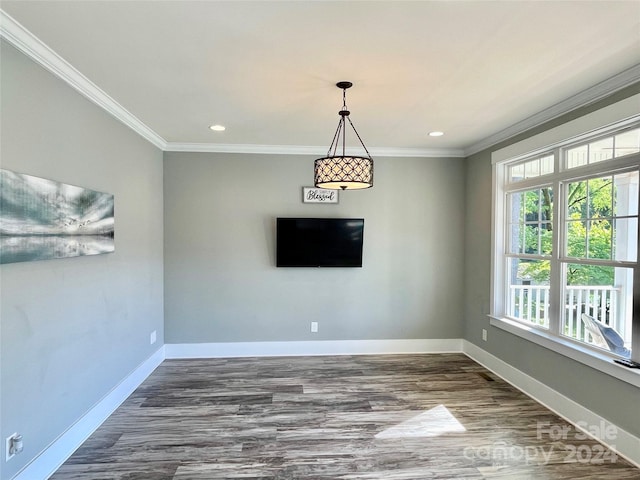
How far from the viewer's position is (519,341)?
3.35 m

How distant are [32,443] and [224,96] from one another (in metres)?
2.64

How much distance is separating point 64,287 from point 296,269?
2.46 m

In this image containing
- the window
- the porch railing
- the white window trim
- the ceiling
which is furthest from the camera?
the porch railing

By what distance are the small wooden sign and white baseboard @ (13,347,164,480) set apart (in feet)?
8.61

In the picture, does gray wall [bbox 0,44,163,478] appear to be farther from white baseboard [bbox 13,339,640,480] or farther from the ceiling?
the ceiling

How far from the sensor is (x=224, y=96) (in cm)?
265

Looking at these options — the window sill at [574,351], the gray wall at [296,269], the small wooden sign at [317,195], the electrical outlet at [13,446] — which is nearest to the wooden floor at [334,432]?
the electrical outlet at [13,446]

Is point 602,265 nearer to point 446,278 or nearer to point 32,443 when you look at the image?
point 446,278

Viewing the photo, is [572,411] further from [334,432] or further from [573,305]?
[334,432]

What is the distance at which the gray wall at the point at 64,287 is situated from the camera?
1.82 metres

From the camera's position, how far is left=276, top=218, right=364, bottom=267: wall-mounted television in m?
4.10

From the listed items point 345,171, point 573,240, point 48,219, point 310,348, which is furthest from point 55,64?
point 573,240

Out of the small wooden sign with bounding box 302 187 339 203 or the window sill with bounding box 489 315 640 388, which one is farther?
the small wooden sign with bounding box 302 187 339 203

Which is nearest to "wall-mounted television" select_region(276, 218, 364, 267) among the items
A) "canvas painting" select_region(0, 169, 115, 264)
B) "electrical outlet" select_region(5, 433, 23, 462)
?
"canvas painting" select_region(0, 169, 115, 264)
